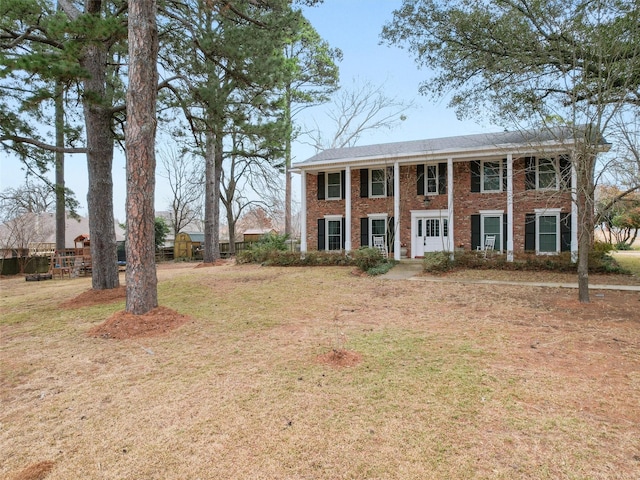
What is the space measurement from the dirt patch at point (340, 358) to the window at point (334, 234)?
12.3 m

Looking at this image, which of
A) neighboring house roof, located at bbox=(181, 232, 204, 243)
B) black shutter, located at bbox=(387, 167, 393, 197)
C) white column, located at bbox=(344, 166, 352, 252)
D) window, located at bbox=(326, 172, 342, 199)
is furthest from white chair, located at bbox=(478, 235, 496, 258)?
neighboring house roof, located at bbox=(181, 232, 204, 243)

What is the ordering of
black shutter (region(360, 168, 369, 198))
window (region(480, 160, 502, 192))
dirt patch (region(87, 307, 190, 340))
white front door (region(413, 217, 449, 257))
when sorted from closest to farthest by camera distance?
dirt patch (region(87, 307, 190, 340)), window (region(480, 160, 502, 192)), white front door (region(413, 217, 449, 257)), black shutter (region(360, 168, 369, 198))

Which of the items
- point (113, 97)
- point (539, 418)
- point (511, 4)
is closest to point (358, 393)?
point (539, 418)

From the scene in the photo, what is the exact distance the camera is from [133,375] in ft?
12.3

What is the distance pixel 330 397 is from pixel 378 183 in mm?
13545

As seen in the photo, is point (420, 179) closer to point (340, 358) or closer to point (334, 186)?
point (334, 186)

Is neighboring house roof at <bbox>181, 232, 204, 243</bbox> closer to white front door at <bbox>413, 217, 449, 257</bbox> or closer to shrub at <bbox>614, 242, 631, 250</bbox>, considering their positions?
white front door at <bbox>413, 217, 449, 257</bbox>

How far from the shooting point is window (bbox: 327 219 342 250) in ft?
54.3

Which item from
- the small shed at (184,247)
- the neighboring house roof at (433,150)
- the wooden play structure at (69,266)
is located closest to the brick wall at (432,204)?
the neighboring house roof at (433,150)

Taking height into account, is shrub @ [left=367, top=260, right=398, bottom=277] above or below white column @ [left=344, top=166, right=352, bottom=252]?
below

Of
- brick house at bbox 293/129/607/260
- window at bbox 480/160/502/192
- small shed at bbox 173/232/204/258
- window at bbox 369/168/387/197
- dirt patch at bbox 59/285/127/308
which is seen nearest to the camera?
dirt patch at bbox 59/285/127/308

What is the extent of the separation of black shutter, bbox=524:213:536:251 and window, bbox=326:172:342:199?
25.3ft

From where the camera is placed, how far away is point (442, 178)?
14906mm

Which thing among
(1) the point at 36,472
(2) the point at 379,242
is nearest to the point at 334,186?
(2) the point at 379,242
